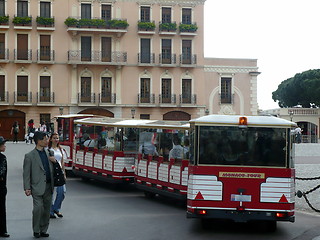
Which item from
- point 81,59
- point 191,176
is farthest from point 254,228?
point 81,59

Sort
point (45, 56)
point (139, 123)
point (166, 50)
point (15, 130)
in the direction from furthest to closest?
point (166, 50) → point (45, 56) → point (15, 130) → point (139, 123)

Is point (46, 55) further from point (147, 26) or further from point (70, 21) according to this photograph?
point (147, 26)

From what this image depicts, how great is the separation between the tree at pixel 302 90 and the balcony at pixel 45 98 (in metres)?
41.6

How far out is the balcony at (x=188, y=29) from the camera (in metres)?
49.2

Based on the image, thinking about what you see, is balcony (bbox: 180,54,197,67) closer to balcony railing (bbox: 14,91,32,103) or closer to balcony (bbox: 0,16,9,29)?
balcony railing (bbox: 14,91,32,103)

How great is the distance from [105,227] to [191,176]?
2118 mm

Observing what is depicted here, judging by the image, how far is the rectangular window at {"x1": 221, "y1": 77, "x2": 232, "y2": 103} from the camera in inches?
2035

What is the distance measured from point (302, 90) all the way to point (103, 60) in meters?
43.2

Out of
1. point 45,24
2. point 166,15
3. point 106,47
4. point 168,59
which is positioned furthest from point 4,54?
point 166,15

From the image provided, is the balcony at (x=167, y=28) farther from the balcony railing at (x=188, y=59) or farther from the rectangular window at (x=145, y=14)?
the balcony railing at (x=188, y=59)

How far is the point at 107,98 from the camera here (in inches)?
1927

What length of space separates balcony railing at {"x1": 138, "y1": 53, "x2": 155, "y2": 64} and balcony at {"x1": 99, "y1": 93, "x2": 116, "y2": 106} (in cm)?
374

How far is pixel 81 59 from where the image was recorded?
48062 millimetres

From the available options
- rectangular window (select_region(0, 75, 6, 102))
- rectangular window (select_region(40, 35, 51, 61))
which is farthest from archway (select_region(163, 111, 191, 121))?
rectangular window (select_region(0, 75, 6, 102))
